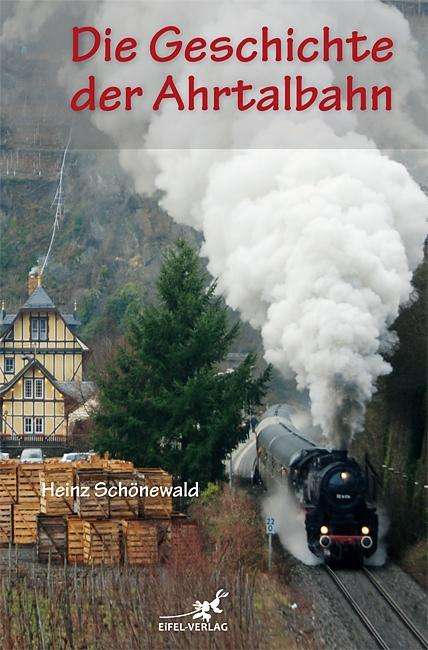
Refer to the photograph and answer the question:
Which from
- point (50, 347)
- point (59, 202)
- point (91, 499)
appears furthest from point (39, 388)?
point (59, 202)

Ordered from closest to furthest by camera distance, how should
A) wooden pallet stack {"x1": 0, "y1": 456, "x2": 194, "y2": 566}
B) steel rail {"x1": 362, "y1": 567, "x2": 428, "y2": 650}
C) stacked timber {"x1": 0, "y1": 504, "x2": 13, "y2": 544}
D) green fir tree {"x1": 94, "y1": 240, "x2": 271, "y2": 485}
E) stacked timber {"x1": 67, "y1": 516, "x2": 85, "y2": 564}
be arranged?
steel rail {"x1": 362, "y1": 567, "x2": 428, "y2": 650} < wooden pallet stack {"x1": 0, "y1": 456, "x2": 194, "y2": 566} < stacked timber {"x1": 67, "y1": 516, "x2": 85, "y2": 564} < stacked timber {"x1": 0, "y1": 504, "x2": 13, "y2": 544} < green fir tree {"x1": 94, "y1": 240, "x2": 271, "y2": 485}

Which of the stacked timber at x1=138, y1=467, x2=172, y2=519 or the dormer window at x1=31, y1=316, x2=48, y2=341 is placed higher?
the dormer window at x1=31, y1=316, x2=48, y2=341

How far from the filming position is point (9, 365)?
165 feet

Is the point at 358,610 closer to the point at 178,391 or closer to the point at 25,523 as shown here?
the point at 25,523

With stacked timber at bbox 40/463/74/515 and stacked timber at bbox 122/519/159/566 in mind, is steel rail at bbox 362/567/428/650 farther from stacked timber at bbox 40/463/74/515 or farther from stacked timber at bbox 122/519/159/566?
stacked timber at bbox 40/463/74/515

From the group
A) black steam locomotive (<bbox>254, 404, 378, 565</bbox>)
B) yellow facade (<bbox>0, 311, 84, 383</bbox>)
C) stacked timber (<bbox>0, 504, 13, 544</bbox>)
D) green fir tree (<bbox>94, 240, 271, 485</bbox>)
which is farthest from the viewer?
yellow facade (<bbox>0, 311, 84, 383</bbox>)

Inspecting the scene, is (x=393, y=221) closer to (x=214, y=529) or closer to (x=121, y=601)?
(x=214, y=529)

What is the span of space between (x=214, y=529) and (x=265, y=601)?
461 centimetres

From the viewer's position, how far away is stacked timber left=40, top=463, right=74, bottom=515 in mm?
24391

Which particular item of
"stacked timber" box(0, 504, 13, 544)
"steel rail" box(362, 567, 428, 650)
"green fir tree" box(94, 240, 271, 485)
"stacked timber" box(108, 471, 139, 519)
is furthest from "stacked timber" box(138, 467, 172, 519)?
"steel rail" box(362, 567, 428, 650)

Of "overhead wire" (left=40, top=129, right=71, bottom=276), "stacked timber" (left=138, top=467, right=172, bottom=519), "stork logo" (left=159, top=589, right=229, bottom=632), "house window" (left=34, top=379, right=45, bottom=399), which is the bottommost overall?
"stork logo" (left=159, top=589, right=229, bottom=632)

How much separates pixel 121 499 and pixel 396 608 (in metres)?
6.96

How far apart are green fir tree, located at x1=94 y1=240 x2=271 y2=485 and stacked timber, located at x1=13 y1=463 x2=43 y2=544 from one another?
127 inches

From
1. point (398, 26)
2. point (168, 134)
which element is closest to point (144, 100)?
point (168, 134)
